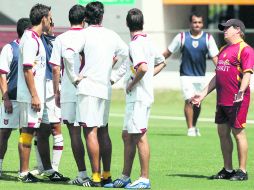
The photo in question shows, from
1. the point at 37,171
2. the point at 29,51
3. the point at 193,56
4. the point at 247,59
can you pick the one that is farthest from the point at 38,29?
the point at 193,56

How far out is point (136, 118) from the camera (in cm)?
1341

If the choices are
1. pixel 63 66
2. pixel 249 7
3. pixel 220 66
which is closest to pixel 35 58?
pixel 63 66

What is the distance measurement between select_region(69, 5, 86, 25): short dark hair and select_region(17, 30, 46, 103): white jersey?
53 cm

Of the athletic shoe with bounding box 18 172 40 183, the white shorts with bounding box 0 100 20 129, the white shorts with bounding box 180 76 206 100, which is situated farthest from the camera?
the white shorts with bounding box 180 76 206 100

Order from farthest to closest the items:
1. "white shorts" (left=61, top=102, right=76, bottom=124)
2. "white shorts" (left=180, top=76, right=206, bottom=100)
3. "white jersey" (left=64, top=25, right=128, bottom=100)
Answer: "white shorts" (left=180, top=76, right=206, bottom=100)
"white shorts" (left=61, top=102, right=76, bottom=124)
"white jersey" (left=64, top=25, right=128, bottom=100)

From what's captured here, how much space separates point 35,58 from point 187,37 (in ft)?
27.1

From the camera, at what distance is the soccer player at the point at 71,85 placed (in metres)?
13.7

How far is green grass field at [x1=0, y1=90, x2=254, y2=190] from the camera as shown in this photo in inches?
549

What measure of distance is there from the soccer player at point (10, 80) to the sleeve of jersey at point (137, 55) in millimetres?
1899

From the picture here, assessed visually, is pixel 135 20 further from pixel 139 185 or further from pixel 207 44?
pixel 207 44

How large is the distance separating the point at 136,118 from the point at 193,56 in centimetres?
865

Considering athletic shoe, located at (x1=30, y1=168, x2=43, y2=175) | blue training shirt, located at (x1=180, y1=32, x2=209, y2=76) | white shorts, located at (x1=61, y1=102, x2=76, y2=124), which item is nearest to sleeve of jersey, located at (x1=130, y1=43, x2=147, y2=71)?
white shorts, located at (x1=61, y1=102, x2=76, y2=124)

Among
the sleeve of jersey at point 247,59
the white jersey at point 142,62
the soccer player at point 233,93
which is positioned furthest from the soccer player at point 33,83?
the sleeve of jersey at point 247,59

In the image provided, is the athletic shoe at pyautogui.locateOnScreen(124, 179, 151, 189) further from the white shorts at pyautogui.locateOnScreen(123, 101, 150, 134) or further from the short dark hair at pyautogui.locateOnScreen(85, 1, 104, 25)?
the short dark hair at pyautogui.locateOnScreen(85, 1, 104, 25)
